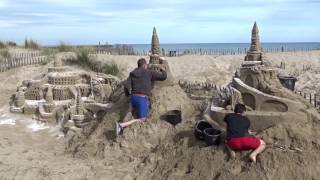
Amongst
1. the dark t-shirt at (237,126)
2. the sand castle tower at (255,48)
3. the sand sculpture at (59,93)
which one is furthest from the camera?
the sand sculpture at (59,93)

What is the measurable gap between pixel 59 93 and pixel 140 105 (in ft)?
19.4

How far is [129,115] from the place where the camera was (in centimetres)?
959

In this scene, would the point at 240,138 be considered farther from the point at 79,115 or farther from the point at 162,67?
the point at 79,115

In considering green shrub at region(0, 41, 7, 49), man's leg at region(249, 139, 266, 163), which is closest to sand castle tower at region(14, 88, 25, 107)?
man's leg at region(249, 139, 266, 163)

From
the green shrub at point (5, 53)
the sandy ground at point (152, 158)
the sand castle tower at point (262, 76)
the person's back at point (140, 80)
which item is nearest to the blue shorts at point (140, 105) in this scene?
the person's back at point (140, 80)

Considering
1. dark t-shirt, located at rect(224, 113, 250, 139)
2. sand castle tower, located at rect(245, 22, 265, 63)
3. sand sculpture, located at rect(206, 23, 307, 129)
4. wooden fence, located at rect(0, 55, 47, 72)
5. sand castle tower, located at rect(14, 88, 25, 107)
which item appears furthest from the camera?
wooden fence, located at rect(0, 55, 47, 72)

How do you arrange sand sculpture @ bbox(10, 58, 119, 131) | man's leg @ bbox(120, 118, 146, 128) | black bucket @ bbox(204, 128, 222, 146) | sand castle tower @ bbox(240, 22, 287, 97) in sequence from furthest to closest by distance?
1. sand sculpture @ bbox(10, 58, 119, 131)
2. man's leg @ bbox(120, 118, 146, 128)
3. sand castle tower @ bbox(240, 22, 287, 97)
4. black bucket @ bbox(204, 128, 222, 146)

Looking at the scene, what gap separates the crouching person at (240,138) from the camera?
23.5ft

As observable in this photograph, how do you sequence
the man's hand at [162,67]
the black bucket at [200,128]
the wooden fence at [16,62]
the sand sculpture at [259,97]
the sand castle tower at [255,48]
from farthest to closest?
the wooden fence at [16,62], the man's hand at [162,67], the sand castle tower at [255,48], the black bucket at [200,128], the sand sculpture at [259,97]

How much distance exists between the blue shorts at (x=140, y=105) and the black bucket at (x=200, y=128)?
4.46ft

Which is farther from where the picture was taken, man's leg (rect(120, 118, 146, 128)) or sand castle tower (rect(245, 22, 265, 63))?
sand castle tower (rect(245, 22, 265, 63))

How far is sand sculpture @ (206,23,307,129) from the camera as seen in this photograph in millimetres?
8117

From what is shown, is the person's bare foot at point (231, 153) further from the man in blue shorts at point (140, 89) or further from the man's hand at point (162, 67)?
the man's hand at point (162, 67)

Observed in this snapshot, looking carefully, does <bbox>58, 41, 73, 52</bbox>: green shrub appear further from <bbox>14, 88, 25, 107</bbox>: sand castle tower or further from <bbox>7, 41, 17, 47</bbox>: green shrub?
<bbox>14, 88, 25, 107</bbox>: sand castle tower
